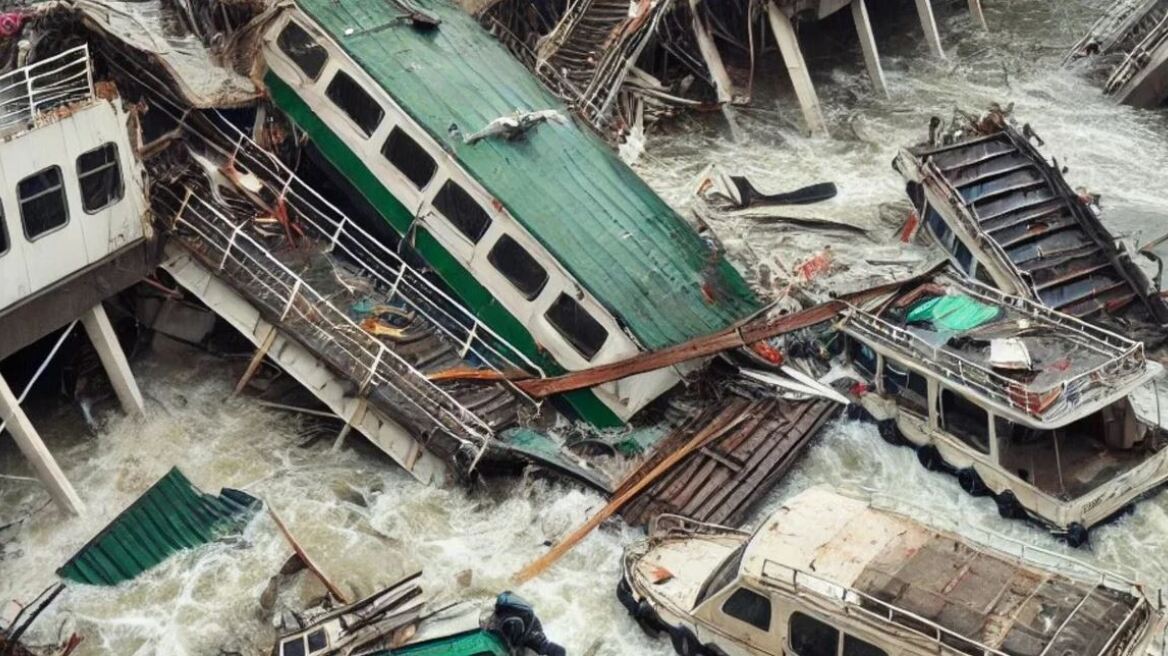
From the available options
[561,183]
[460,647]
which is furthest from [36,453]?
[561,183]

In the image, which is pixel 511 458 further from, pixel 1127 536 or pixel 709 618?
pixel 1127 536

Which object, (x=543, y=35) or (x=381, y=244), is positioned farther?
(x=543, y=35)

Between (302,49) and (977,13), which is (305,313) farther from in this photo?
(977,13)

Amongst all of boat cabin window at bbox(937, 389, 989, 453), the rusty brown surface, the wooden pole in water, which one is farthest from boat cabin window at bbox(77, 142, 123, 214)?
boat cabin window at bbox(937, 389, 989, 453)

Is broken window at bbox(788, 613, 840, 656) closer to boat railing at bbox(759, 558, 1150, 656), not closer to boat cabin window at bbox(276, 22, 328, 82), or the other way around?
boat railing at bbox(759, 558, 1150, 656)

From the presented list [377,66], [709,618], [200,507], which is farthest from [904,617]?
[377,66]

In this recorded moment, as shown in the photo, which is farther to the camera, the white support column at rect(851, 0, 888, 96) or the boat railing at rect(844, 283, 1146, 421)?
the white support column at rect(851, 0, 888, 96)
